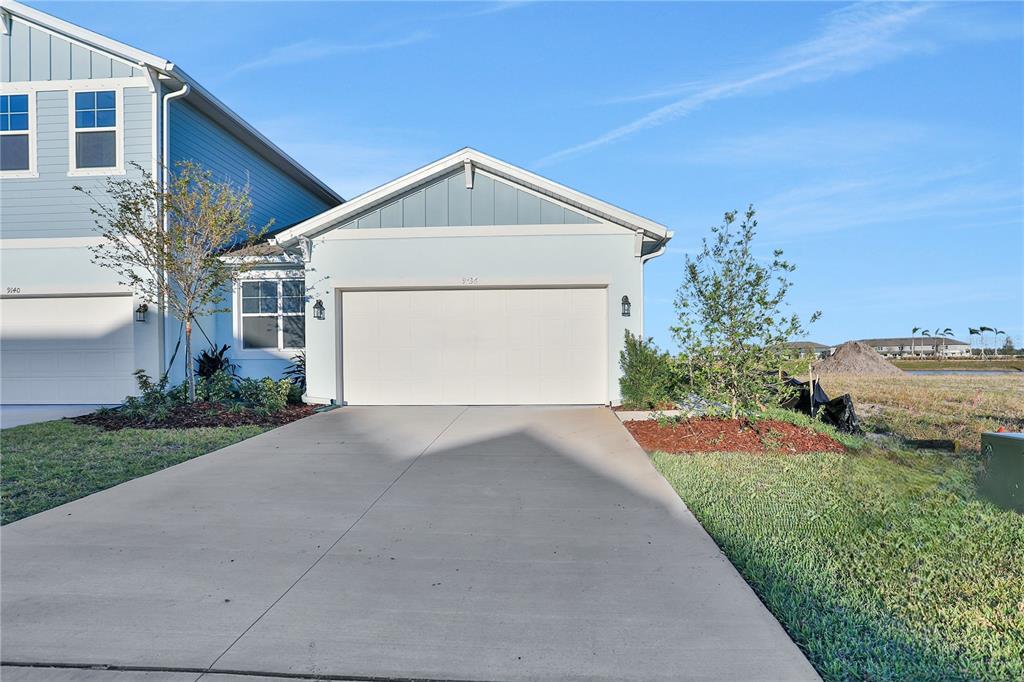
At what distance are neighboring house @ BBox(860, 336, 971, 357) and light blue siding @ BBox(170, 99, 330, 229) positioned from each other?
173 ft

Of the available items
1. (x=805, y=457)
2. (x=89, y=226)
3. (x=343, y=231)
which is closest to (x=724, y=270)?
(x=805, y=457)

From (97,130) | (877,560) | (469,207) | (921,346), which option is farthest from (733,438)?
(921,346)

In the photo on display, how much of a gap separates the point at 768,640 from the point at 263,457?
5.75m

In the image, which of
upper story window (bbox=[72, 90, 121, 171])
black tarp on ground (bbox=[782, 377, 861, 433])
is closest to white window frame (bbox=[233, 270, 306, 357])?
upper story window (bbox=[72, 90, 121, 171])

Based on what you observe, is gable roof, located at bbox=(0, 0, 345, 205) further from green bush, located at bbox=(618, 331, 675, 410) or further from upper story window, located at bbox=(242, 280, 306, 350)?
green bush, located at bbox=(618, 331, 675, 410)

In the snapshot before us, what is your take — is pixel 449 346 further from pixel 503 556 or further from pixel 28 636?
pixel 28 636

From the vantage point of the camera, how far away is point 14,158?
1129 centimetres

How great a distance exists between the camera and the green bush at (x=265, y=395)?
980 centimetres

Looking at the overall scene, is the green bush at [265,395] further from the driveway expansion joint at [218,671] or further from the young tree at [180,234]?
the driveway expansion joint at [218,671]

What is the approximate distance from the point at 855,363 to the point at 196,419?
30.5m

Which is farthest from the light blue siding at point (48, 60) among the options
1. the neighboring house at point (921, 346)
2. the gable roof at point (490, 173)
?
the neighboring house at point (921, 346)

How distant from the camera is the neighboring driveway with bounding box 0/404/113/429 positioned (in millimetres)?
9452

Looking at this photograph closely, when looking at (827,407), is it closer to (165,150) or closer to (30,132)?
(165,150)

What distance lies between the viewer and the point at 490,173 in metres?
10.9
